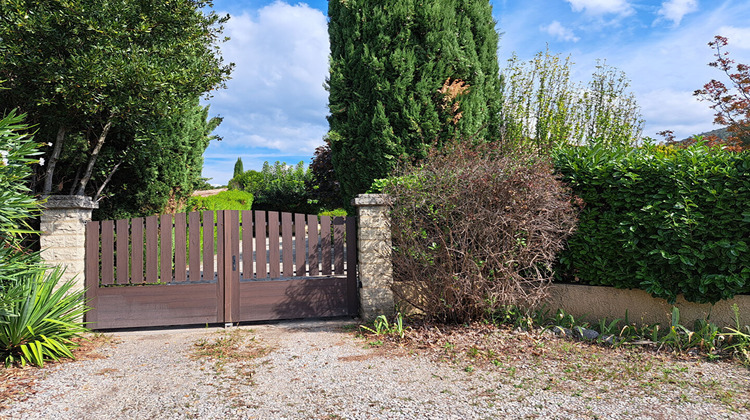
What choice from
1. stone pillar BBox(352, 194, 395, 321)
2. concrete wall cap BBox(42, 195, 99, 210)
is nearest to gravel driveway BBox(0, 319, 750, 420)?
stone pillar BBox(352, 194, 395, 321)

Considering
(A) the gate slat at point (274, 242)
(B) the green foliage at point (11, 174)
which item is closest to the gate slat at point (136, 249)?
(B) the green foliage at point (11, 174)

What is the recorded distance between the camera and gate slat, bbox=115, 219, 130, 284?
5234 mm

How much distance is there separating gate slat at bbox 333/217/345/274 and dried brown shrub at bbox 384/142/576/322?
35.0 inches

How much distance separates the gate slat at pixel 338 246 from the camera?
550 cm

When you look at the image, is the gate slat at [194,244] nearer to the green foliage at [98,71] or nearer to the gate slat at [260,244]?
the gate slat at [260,244]

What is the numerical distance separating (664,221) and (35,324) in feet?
21.6

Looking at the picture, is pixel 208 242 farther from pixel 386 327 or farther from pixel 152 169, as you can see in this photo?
pixel 386 327

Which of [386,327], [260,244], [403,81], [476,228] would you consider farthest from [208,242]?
[403,81]

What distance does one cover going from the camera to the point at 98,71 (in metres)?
4.56

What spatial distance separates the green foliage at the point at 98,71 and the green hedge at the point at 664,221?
5.13 meters

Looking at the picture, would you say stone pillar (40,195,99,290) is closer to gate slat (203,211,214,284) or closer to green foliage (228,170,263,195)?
gate slat (203,211,214,284)

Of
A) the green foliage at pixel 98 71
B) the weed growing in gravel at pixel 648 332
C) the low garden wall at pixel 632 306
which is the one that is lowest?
the weed growing in gravel at pixel 648 332

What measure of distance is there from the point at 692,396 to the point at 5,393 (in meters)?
5.44

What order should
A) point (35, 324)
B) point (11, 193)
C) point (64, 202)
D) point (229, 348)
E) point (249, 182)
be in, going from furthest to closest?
point (249, 182), point (64, 202), point (229, 348), point (35, 324), point (11, 193)
